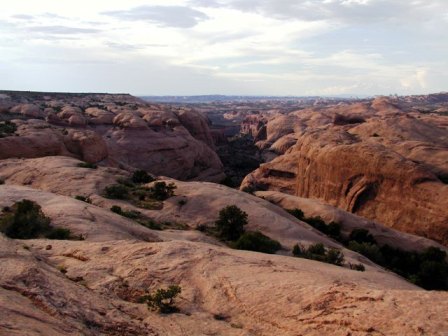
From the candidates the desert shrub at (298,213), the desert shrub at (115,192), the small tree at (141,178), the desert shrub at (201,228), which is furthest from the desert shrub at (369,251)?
the small tree at (141,178)

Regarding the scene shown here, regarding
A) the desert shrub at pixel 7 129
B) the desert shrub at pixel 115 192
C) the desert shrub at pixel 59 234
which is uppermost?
the desert shrub at pixel 7 129

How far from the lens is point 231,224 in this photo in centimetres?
2548

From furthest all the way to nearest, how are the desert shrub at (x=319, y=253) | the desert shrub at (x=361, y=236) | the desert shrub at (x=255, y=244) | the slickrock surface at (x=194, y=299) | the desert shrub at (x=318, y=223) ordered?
the desert shrub at (x=318, y=223) < the desert shrub at (x=361, y=236) < the desert shrub at (x=255, y=244) < the desert shrub at (x=319, y=253) < the slickrock surface at (x=194, y=299)

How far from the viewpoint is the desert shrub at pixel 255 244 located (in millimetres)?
22359

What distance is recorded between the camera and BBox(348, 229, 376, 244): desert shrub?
2969cm

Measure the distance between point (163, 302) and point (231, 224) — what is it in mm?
14607

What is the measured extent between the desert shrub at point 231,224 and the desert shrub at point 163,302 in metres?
14.2

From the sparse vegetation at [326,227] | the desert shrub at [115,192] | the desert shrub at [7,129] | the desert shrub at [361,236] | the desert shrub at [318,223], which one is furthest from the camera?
the desert shrub at [7,129]

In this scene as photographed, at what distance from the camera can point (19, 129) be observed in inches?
1861

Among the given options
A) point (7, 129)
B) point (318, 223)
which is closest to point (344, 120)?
point (318, 223)

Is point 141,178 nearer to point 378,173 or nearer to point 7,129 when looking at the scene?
point 7,129

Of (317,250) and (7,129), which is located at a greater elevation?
(7,129)

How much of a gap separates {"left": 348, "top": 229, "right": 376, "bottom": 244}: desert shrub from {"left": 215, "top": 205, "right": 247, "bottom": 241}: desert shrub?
840cm

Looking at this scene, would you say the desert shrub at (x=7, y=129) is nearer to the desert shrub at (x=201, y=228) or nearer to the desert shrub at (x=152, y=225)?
the desert shrub at (x=152, y=225)
